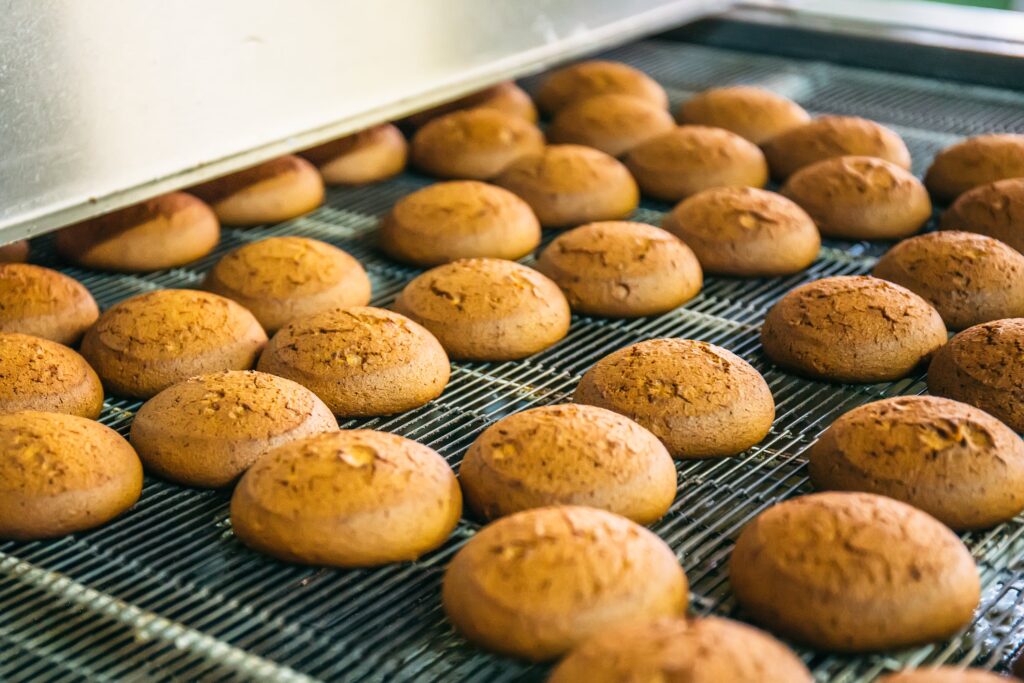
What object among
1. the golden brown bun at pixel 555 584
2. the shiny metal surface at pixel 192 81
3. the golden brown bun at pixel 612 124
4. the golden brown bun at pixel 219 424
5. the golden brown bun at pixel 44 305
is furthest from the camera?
the golden brown bun at pixel 612 124

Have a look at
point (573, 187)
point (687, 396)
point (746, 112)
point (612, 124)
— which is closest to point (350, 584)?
point (687, 396)

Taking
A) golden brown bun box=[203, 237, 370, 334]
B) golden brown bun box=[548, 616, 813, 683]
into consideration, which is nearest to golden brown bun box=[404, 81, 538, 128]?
golden brown bun box=[203, 237, 370, 334]

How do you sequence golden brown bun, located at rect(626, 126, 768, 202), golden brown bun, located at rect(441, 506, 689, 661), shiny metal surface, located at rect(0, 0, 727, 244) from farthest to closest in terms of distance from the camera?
golden brown bun, located at rect(626, 126, 768, 202) < shiny metal surface, located at rect(0, 0, 727, 244) < golden brown bun, located at rect(441, 506, 689, 661)

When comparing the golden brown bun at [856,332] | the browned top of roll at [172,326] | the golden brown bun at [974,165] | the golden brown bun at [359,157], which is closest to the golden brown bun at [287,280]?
the browned top of roll at [172,326]

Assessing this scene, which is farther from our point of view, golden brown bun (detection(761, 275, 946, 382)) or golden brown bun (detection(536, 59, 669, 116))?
golden brown bun (detection(536, 59, 669, 116))

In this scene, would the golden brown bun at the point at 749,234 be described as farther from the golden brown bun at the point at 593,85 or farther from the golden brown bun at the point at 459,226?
the golden brown bun at the point at 593,85

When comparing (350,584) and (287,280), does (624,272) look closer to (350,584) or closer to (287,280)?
(287,280)

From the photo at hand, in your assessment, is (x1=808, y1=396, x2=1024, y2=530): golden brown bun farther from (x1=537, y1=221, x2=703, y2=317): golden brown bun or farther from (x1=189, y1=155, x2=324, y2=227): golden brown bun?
(x1=189, y1=155, x2=324, y2=227): golden brown bun
